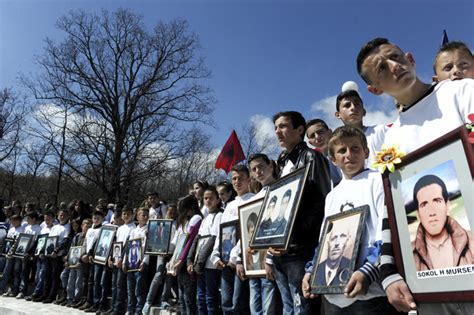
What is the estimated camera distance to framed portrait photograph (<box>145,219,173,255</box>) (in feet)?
22.1

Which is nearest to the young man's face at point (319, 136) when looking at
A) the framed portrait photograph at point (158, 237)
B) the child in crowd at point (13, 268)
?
the framed portrait photograph at point (158, 237)

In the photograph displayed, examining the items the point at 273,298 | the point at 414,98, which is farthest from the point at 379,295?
the point at 273,298

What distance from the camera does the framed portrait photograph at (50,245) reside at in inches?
380

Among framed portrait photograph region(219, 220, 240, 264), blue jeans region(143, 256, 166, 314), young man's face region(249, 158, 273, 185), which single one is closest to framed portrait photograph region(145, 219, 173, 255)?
blue jeans region(143, 256, 166, 314)

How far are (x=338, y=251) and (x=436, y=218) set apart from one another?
2.65 ft

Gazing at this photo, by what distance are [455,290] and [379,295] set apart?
80 centimetres

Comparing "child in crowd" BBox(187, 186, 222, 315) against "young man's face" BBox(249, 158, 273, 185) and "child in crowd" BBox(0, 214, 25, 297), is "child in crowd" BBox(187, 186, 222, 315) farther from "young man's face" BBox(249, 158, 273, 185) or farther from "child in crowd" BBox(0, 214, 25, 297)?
"child in crowd" BBox(0, 214, 25, 297)

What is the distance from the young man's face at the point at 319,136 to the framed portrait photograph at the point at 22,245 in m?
8.98

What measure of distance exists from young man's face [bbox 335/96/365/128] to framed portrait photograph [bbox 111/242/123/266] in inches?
204

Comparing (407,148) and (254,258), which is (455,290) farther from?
(254,258)

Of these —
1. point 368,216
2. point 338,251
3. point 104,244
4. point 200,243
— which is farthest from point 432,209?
point 104,244

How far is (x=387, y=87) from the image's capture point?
2.21 meters

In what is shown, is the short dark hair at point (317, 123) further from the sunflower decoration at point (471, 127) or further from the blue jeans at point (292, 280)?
the sunflower decoration at point (471, 127)

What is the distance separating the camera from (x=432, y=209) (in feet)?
5.77
